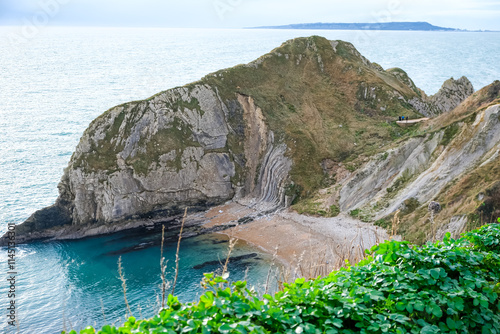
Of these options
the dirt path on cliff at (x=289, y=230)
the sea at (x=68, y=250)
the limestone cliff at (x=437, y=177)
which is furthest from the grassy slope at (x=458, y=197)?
the sea at (x=68, y=250)

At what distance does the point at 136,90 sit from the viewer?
13038 centimetres

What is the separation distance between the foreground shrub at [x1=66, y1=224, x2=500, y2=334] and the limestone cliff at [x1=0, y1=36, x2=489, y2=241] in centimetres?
4119

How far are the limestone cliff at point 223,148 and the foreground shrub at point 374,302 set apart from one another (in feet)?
135

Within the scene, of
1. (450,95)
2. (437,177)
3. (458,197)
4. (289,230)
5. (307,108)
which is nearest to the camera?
(458,197)

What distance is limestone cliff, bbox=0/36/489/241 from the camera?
172ft

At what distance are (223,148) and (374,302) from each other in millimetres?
51035

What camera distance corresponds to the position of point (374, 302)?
26.1 ft

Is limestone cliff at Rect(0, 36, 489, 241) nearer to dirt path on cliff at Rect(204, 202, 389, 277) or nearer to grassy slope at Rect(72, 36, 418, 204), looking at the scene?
grassy slope at Rect(72, 36, 418, 204)

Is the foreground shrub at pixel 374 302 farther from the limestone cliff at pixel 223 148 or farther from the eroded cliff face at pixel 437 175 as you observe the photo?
the limestone cliff at pixel 223 148

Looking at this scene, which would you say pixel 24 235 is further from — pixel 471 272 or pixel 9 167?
pixel 471 272

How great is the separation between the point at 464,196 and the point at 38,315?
1518 inches

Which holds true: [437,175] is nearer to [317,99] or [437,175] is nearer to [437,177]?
[437,177]

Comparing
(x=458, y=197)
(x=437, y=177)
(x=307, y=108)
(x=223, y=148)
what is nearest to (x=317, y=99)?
(x=307, y=108)

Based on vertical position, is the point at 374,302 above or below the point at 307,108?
above
